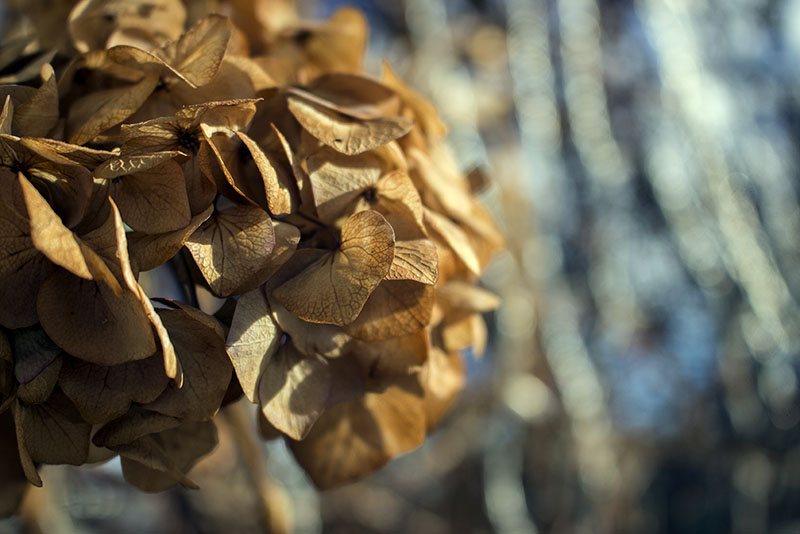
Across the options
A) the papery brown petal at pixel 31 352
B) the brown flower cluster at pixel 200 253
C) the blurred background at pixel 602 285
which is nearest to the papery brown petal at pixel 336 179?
the brown flower cluster at pixel 200 253

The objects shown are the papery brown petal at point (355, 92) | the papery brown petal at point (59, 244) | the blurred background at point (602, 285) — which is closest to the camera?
the papery brown petal at point (59, 244)

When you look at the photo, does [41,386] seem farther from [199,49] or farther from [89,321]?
[199,49]

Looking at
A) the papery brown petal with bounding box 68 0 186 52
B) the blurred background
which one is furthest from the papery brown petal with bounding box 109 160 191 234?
the blurred background

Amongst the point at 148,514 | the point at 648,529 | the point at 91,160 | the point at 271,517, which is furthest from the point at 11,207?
the point at 648,529

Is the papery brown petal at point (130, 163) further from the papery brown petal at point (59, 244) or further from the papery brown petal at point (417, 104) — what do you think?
the papery brown petal at point (417, 104)

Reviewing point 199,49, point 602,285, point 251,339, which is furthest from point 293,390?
point 602,285

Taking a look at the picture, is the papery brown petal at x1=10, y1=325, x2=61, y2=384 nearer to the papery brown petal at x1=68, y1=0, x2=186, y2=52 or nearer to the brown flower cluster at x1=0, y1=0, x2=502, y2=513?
the brown flower cluster at x1=0, y1=0, x2=502, y2=513
